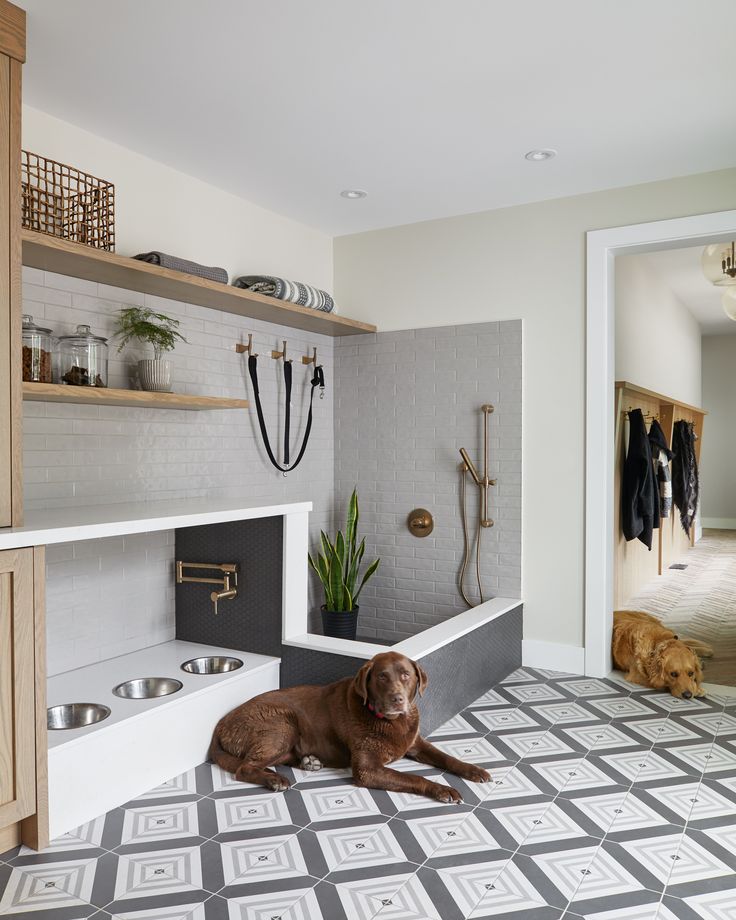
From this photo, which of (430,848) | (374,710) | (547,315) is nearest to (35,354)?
(374,710)

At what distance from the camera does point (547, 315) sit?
4023 millimetres

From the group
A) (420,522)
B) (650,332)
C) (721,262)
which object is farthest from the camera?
(650,332)

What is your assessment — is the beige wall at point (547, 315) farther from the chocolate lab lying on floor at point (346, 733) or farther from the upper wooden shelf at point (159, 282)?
the chocolate lab lying on floor at point (346, 733)

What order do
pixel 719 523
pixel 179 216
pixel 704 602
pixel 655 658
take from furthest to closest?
pixel 719 523 < pixel 704 602 < pixel 655 658 < pixel 179 216

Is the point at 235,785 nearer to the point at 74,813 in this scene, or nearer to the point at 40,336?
the point at 74,813

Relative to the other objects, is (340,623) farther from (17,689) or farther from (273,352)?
(17,689)

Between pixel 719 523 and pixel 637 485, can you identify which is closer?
pixel 637 485

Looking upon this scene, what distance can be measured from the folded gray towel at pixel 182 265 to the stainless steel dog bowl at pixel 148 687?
5.49 feet

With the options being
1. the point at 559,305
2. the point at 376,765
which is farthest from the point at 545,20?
the point at 376,765

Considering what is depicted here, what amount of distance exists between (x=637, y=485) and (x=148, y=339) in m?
3.47

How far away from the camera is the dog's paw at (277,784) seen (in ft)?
8.43

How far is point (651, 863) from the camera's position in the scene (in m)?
2.14

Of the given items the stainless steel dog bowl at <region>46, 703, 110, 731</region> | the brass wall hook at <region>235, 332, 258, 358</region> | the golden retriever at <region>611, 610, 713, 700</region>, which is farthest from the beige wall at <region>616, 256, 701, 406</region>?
the stainless steel dog bowl at <region>46, 703, 110, 731</region>

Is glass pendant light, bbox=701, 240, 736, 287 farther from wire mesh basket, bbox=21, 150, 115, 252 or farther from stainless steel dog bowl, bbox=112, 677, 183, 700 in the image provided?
stainless steel dog bowl, bbox=112, 677, 183, 700
